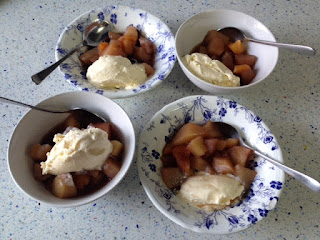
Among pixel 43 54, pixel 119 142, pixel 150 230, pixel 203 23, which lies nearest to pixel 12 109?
pixel 43 54

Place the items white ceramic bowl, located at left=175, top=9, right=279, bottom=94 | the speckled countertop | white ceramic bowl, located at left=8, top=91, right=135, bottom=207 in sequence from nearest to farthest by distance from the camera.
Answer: white ceramic bowl, located at left=8, top=91, right=135, bottom=207 → the speckled countertop → white ceramic bowl, located at left=175, top=9, right=279, bottom=94

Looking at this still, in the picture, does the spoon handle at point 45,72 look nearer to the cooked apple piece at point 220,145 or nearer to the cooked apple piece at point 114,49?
the cooked apple piece at point 114,49

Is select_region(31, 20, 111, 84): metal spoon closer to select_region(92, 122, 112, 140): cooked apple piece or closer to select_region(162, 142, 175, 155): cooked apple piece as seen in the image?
select_region(92, 122, 112, 140): cooked apple piece

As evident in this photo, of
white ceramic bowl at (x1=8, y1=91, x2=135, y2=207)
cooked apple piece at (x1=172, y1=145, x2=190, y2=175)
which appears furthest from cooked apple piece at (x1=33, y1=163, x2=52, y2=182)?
cooked apple piece at (x1=172, y1=145, x2=190, y2=175)

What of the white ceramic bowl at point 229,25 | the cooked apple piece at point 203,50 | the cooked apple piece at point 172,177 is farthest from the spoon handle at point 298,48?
the cooked apple piece at point 172,177

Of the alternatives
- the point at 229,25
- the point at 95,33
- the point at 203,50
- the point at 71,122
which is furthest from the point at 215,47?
the point at 71,122

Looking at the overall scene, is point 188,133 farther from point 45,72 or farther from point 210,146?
point 45,72
